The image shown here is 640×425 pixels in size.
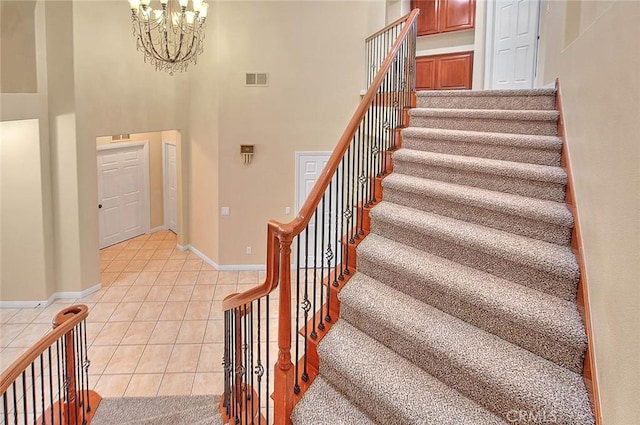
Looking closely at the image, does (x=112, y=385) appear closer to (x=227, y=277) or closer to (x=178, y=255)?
(x=227, y=277)

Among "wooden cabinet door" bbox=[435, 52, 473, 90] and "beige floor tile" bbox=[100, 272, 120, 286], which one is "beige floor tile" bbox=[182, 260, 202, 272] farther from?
"wooden cabinet door" bbox=[435, 52, 473, 90]

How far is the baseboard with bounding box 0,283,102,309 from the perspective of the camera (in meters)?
6.55

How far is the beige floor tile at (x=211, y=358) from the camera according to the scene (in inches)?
200

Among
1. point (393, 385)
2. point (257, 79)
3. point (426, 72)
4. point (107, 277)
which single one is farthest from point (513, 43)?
point (107, 277)

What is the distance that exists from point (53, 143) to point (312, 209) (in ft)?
18.2

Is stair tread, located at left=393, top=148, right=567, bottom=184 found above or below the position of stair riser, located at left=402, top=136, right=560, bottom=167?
below

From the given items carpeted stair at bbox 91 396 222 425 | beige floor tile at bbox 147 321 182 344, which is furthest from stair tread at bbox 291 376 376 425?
beige floor tile at bbox 147 321 182 344

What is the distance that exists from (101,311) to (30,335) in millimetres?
899

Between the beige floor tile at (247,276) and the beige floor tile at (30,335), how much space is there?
286 cm

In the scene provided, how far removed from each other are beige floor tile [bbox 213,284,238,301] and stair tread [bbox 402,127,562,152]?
4.31 m

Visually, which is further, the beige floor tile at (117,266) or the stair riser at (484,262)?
the beige floor tile at (117,266)

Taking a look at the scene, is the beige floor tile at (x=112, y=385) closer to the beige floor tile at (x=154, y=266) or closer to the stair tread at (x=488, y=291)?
the stair tread at (x=488, y=291)

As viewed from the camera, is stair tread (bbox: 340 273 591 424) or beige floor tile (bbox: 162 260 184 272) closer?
stair tread (bbox: 340 273 591 424)

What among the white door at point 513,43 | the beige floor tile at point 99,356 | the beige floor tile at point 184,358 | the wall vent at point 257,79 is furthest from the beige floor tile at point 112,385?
the white door at point 513,43
